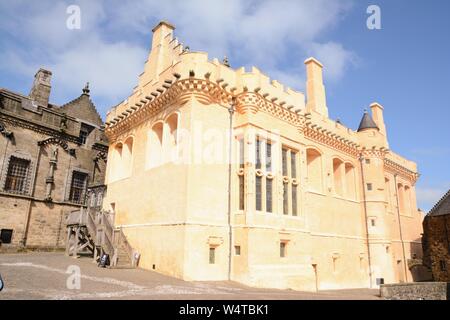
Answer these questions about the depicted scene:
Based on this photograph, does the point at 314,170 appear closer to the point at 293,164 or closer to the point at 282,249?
the point at 293,164

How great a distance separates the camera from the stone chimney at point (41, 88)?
25.2 m

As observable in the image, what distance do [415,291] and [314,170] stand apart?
32.2 feet

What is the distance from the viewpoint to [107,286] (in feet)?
34.5

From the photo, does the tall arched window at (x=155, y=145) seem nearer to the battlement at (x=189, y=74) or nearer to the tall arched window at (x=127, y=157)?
the battlement at (x=189, y=74)

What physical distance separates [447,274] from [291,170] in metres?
17.6

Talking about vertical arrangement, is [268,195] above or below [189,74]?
below

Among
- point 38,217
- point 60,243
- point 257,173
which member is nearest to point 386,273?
point 257,173

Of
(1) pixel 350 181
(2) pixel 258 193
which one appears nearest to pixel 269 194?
(2) pixel 258 193

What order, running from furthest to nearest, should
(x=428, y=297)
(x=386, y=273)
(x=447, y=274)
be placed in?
(x=447, y=274) < (x=386, y=273) < (x=428, y=297)

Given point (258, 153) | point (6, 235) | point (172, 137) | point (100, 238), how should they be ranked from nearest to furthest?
point (100, 238), point (258, 153), point (172, 137), point (6, 235)

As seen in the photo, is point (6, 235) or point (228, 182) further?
point (6, 235)

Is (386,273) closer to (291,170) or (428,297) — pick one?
(428,297)
